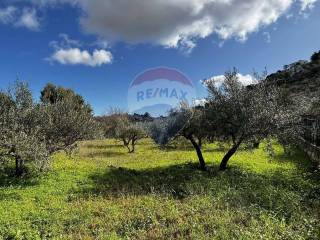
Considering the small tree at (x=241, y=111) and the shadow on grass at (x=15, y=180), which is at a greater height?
the small tree at (x=241, y=111)

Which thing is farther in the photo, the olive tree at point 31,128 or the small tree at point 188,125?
the small tree at point 188,125

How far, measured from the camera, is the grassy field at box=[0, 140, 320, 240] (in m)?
13.0

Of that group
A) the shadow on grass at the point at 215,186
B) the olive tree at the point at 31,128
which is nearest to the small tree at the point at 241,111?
the shadow on grass at the point at 215,186

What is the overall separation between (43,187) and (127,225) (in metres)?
9.10

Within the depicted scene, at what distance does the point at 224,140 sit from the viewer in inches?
Answer: 1059

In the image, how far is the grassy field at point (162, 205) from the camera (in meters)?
13.0

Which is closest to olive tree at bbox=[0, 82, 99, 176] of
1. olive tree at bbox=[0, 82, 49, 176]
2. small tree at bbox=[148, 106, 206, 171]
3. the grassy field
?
olive tree at bbox=[0, 82, 49, 176]

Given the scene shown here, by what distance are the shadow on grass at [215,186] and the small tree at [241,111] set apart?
2929 millimetres

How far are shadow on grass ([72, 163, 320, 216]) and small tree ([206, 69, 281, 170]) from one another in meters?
2.93

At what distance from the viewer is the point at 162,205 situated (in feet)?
53.9

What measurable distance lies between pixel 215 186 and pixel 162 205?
190 inches

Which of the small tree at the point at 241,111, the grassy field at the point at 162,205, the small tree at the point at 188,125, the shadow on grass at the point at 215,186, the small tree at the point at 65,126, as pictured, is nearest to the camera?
the grassy field at the point at 162,205

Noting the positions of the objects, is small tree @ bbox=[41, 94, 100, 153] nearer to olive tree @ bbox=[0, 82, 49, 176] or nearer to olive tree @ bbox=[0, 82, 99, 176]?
olive tree @ bbox=[0, 82, 99, 176]

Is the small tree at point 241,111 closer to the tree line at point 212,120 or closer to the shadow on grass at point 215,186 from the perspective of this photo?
the tree line at point 212,120
